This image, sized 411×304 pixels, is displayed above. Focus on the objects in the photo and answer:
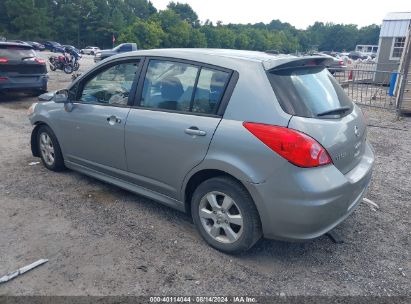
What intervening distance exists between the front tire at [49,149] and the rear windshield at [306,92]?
3.12m

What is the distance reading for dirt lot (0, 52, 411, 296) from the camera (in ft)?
Answer: 8.91

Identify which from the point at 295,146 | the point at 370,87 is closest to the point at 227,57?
the point at 295,146

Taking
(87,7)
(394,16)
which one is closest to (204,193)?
(394,16)

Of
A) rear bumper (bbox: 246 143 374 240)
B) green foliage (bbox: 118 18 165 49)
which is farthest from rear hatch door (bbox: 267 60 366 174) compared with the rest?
green foliage (bbox: 118 18 165 49)

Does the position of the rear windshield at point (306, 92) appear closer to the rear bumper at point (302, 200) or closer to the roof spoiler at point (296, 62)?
the roof spoiler at point (296, 62)

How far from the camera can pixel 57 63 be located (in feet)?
62.7

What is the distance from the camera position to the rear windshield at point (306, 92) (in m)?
2.80

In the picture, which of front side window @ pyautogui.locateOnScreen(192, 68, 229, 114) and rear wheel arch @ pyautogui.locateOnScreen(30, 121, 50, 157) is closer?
front side window @ pyautogui.locateOnScreen(192, 68, 229, 114)

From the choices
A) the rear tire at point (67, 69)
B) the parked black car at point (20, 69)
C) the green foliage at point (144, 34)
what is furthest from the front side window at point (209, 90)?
the green foliage at point (144, 34)

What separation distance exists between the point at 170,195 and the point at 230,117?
1.04m

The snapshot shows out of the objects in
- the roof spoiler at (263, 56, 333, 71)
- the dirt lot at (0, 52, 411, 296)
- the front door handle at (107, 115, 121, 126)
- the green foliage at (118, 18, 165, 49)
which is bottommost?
the dirt lot at (0, 52, 411, 296)

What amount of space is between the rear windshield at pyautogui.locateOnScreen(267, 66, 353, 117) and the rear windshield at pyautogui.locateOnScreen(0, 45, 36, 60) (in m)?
8.84

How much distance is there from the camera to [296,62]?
10.2 feet

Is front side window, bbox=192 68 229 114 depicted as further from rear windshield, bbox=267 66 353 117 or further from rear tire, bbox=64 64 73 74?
rear tire, bbox=64 64 73 74
